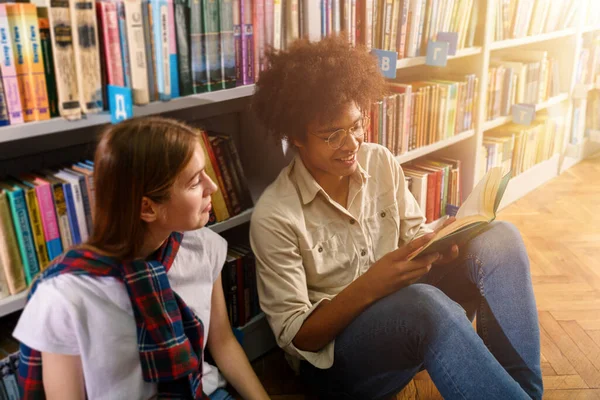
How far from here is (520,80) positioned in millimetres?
2744

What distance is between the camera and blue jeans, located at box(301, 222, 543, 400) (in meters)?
1.11

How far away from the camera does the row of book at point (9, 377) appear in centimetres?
116

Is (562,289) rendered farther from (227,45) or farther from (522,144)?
(227,45)

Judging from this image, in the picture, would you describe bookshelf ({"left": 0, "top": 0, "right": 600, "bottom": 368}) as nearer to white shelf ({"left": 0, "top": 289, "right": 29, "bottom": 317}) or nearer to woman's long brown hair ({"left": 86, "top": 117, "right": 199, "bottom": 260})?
white shelf ({"left": 0, "top": 289, "right": 29, "bottom": 317})

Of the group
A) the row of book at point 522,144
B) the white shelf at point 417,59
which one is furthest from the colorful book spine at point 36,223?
the row of book at point 522,144

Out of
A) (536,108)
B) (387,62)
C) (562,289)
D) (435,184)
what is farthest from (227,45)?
(536,108)

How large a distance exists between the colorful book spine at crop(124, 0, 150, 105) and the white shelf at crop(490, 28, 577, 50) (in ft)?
5.55

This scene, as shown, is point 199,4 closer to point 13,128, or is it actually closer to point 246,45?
point 246,45

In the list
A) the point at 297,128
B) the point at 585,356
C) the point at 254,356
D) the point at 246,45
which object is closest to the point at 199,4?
the point at 246,45

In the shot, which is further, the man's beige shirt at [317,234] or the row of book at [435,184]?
the row of book at [435,184]

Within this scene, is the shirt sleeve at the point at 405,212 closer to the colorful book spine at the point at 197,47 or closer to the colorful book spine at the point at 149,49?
the colorful book spine at the point at 197,47

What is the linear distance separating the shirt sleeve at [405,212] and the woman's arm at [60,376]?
94 centimetres

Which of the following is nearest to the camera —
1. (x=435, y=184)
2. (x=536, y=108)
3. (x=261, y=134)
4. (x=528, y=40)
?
(x=261, y=134)

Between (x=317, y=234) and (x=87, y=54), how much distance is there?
0.66m
